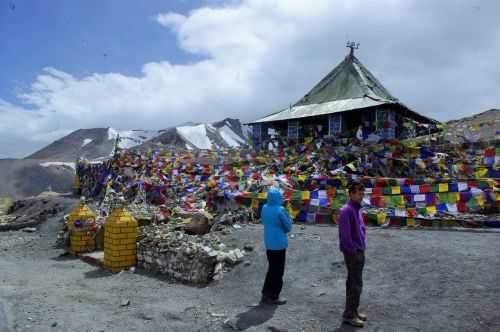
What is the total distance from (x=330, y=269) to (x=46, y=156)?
116ft

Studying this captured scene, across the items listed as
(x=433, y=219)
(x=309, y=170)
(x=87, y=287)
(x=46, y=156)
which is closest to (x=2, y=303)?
(x=87, y=287)

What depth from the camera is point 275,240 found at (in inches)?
212

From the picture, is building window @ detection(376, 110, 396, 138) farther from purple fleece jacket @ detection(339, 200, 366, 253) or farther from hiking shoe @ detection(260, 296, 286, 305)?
purple fleece jacket @ detection(339, 200, 366, 253)

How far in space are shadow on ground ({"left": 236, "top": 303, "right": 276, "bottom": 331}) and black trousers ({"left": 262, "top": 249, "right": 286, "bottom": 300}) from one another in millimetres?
189

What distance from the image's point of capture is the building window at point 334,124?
20.2 metres

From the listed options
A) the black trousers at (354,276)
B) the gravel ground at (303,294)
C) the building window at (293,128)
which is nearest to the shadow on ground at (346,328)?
the gravel ground at (303,294)

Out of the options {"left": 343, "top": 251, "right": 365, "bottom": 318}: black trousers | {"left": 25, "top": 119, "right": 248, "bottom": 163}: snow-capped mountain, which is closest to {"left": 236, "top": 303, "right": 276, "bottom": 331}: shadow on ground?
{"left": 343, "top": 251, "right": 365, "bottom": 318}: black trousers

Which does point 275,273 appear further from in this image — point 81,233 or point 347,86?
point 347,86

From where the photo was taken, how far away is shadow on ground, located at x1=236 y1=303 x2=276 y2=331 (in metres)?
4.86

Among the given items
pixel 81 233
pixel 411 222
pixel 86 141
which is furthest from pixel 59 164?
pixel 411 222

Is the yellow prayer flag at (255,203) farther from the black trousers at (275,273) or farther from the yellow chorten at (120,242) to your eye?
the black trousers at (275,273)

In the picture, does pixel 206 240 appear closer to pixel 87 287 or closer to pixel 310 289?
pixel 87 287

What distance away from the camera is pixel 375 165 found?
13.4 meters

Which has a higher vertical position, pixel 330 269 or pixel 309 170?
pixel 309 170
